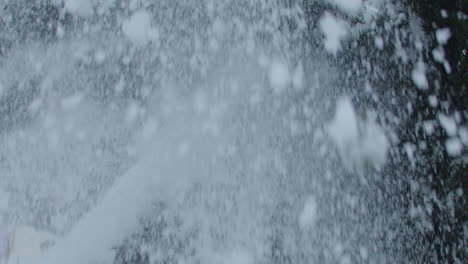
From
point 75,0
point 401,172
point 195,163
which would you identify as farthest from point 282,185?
point 75,0

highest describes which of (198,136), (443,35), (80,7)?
(80,7)

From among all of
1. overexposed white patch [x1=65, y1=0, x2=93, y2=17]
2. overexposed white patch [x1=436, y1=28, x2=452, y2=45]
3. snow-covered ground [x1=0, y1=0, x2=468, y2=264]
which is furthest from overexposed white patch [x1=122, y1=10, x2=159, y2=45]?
overexposed white patch [x1=436, y1=28, x2=452, y2=45]

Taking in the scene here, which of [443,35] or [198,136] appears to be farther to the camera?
[443,35]

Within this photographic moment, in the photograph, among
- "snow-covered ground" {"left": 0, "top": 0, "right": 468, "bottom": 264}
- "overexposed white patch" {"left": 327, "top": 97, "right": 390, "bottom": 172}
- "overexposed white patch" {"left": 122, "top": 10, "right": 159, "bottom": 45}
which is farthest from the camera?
"overexposed white patch" {"left": 122, "top": 10, "right": 159, "bottom": 45}

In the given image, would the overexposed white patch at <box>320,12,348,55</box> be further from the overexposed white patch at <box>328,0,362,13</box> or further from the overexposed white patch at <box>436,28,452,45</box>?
the overexposed white patch at <box>436,28,452,45</box>

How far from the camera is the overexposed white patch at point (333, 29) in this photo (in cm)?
169

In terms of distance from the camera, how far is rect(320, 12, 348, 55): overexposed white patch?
66.7 inches

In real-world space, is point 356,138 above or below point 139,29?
below

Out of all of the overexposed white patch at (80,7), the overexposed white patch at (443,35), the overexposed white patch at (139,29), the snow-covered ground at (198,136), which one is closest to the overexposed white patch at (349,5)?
the snow-covered ground at (198,136)

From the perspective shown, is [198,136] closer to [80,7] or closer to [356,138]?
[356,138]

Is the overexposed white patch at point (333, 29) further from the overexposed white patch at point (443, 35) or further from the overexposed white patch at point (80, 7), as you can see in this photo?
the overexposed white patch at point (80, 7)

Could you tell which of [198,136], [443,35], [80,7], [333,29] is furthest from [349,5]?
[80,7]

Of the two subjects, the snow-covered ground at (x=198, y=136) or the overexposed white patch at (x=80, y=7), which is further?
the overexposed white patch at (x=80, y=7)

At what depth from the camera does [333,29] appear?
1716mm
